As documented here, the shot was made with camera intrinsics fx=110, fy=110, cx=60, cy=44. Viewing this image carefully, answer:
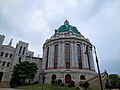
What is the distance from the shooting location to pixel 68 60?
1665 inches

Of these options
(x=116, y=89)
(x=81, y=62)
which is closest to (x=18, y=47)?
(x=81, y=62)

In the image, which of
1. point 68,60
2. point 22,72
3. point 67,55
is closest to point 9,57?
point 22,72

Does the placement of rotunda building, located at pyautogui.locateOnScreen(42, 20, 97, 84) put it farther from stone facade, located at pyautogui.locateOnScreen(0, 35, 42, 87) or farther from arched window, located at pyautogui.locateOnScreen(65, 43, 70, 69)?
stone facade, located at pyautogui.locateOnScreen(0, 35, 42, 87)

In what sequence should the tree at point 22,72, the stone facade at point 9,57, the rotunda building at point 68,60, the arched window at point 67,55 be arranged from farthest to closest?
the stone facade at point 9,57
the arched window at point 67,55
the rotunda building at point 68,60
the tree at point 22,72

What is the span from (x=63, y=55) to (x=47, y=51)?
10516 millimetres

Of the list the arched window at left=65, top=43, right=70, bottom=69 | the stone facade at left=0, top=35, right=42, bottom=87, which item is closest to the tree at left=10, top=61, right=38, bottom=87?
the stone facade at left=0, top=35, right=42, bottom=87

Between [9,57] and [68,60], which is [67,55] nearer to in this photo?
[68,60]

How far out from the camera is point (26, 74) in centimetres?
3922

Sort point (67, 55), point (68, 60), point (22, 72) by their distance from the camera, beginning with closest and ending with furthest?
1. point (22, 72)
2. point (68, 60)
3. point (67, 55)

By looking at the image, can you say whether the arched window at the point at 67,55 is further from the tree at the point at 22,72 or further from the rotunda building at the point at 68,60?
the tree at the point at 22,72

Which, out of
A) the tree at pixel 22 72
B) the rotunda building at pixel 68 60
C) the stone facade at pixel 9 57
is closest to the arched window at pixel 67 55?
the rotunda building at pixel 68 60

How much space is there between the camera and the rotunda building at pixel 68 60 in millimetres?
39656

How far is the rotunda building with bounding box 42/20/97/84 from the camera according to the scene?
3966cm

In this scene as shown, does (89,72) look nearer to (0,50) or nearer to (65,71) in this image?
(65,71)
